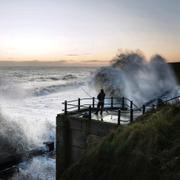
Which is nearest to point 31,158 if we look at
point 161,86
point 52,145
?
point 52,145

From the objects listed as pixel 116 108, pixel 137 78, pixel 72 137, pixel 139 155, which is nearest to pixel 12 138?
pixel 116 108

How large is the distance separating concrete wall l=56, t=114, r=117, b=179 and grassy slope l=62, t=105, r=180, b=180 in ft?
13.7

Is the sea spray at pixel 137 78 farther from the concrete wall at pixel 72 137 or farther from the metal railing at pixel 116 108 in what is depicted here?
the concrete wall at pixel 72 137

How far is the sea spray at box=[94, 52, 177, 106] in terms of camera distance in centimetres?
4212

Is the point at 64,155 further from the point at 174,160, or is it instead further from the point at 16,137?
the point at 16,137

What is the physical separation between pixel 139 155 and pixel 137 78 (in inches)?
1457

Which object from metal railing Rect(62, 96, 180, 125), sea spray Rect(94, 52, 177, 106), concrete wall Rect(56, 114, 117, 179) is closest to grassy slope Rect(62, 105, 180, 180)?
metal railing Rect(62, 96, 180, 125)

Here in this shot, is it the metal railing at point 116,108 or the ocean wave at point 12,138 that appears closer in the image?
the metal railing at point 116,108

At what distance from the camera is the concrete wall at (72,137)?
15867mm

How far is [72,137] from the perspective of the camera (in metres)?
16.8

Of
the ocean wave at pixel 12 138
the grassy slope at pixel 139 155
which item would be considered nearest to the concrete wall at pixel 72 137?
the grassy slope at pixel 139 155

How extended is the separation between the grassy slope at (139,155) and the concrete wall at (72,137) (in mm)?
4163

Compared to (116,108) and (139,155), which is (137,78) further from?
(139,155)

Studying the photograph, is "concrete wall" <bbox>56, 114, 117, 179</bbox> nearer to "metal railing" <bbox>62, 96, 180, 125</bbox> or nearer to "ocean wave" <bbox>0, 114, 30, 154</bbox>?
"metal railing" <bbox>62, 96, 180, 125</bbox>
